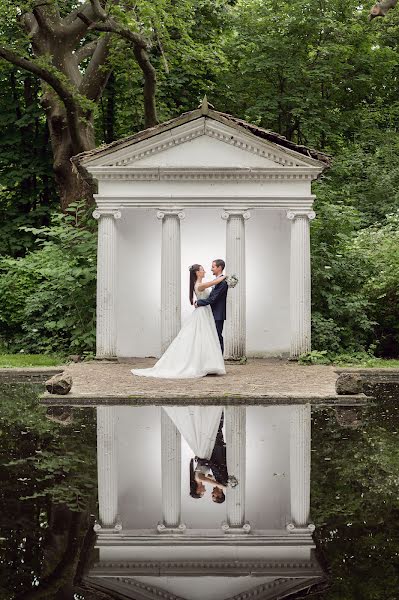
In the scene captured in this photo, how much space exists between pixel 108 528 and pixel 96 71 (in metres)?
20.8

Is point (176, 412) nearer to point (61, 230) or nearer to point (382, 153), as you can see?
point (61, 230)

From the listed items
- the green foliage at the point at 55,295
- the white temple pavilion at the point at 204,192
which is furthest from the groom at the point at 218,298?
the green foliage at the point at 55,295

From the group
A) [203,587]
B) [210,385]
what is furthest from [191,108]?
[203,587]

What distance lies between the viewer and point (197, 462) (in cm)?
922

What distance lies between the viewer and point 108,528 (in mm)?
6824

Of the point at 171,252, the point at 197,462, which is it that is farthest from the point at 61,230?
the point at 197,462

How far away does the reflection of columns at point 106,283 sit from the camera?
18750mm

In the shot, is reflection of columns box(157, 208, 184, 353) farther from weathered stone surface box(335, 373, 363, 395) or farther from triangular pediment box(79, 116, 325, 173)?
weathered stone surface box(335, 373, 363, 395)

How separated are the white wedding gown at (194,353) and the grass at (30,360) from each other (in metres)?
3.07

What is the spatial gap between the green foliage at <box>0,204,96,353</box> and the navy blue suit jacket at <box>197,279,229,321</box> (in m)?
3.83

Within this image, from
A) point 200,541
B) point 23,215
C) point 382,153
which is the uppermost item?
point 382,153

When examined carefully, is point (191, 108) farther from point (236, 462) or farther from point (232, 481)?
point (232, 481)

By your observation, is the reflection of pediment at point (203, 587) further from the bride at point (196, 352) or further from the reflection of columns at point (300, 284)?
the reflection of columns at point (300, 284)

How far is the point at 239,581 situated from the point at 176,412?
278 inches
